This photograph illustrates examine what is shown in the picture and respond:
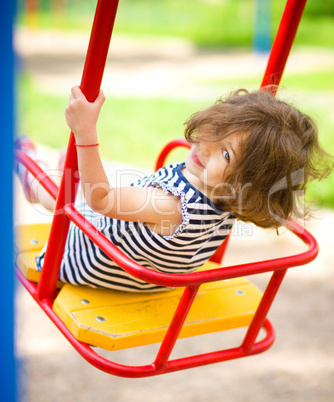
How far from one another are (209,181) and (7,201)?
2.04 ft

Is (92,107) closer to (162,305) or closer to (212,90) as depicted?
(162,305)

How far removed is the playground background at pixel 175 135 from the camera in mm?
2555

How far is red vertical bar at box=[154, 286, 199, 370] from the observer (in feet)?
4.11

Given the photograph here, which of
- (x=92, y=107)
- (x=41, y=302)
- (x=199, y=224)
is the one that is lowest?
(x=41, y=302)

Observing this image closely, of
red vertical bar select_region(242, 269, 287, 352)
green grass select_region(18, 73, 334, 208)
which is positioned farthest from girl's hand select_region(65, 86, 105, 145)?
green grass select_region(18, 73, 334, 208)

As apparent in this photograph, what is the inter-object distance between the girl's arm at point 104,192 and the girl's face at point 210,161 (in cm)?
7

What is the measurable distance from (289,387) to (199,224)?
1.52m

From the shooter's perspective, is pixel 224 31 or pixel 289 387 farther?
→ pixel 224 31

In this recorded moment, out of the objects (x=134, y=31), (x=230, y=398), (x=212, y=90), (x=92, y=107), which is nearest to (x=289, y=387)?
(x=230, y=398)

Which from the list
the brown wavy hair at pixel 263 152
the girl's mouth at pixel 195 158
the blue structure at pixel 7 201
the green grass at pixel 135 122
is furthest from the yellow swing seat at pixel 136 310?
the green grass at pixel 135 122

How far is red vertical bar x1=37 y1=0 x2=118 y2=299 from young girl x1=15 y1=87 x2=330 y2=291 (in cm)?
4

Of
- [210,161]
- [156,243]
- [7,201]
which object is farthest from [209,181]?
[7,201]

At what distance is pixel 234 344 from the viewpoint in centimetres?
286

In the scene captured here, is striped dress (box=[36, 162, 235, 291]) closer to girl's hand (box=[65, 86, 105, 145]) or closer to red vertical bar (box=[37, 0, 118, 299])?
red vertical bar (box=[37, 0, 118, 299])
